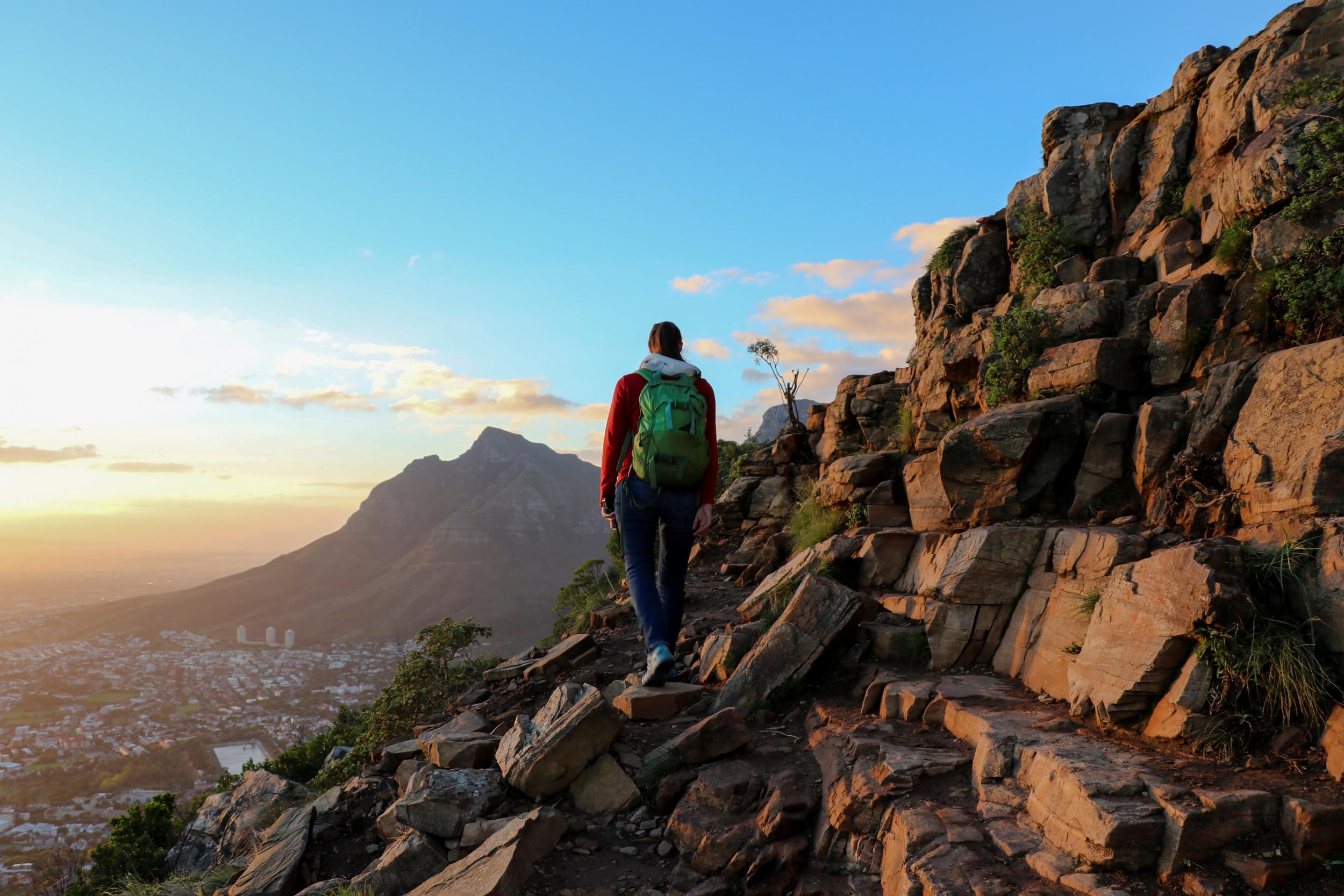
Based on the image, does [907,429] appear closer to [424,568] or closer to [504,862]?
[504,862]

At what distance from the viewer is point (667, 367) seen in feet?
20.8

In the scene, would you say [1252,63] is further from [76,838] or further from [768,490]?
[76,838]

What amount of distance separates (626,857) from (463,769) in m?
1.55

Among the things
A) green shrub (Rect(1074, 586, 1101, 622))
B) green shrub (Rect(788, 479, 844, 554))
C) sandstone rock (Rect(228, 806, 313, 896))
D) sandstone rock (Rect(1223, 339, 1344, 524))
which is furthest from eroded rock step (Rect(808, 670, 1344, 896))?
green shrub (Rect(788, 479, 844, 554))

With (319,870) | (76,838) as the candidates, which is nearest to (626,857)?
(319,870)

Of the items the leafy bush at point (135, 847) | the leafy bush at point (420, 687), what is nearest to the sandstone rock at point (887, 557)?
the leafy bush at point (420, 687)

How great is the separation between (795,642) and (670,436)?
7.40ft

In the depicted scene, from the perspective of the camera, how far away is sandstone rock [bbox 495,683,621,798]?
5230 mm

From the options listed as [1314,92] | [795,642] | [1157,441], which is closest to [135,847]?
[795,642]

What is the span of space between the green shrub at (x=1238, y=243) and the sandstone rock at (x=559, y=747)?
333 inches

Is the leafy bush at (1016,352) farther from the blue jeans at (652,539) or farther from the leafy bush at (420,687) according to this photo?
the leafy bush at (420,687)

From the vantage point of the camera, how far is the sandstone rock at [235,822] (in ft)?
25.3

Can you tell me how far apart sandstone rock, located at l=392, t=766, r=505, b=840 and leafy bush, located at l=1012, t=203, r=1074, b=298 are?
34.8 feet

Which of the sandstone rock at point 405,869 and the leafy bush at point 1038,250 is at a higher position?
the leafy bush at point 1038,250
